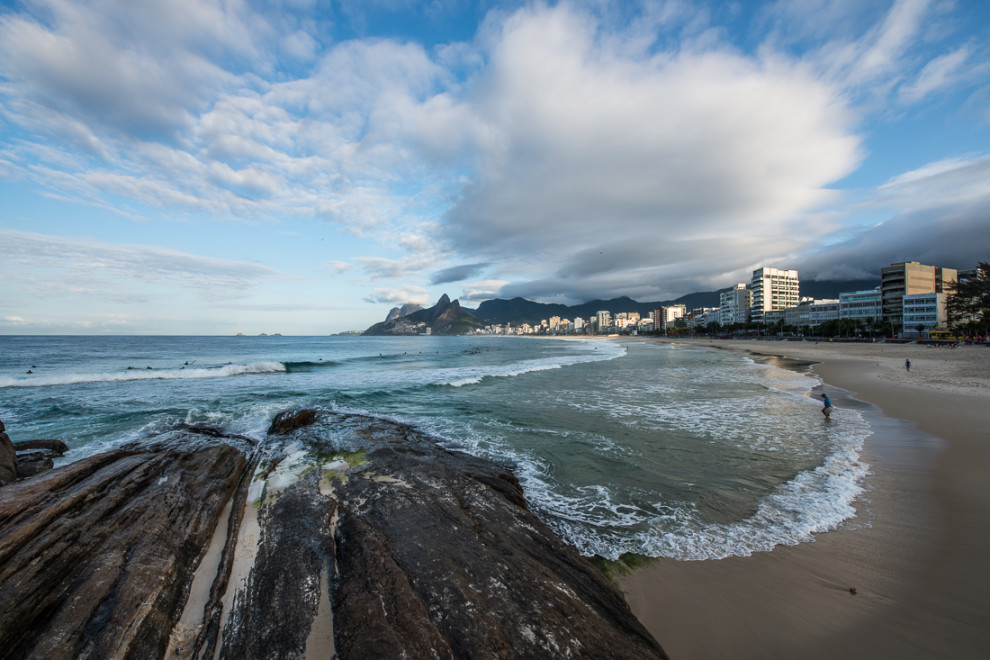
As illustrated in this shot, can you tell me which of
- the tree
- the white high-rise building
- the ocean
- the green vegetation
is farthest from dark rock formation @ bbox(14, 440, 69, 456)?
the white high-rise building

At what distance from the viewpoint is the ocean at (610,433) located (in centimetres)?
657

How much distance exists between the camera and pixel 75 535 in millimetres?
4492

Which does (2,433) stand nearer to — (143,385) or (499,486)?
(499,486)

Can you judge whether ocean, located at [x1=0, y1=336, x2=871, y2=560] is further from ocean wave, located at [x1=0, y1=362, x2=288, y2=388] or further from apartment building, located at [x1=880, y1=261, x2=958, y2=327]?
apartment building, located at [x1=880, y1=261, x2=958, y2=327]

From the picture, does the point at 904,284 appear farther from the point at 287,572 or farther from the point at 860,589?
the point at 287,572

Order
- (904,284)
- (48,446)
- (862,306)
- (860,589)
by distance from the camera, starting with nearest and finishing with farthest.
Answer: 1. (860,589)
2. (48,446)
3. (904,284)
4. (862,306)

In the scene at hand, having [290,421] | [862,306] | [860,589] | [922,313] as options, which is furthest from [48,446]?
[862,306]

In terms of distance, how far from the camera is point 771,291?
448 ft

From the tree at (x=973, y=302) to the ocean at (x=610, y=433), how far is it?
7491 cm

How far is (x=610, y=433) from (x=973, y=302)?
10330 centimetres

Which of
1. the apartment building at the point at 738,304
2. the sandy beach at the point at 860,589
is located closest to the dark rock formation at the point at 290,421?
the sandy beach at the point at 860,589

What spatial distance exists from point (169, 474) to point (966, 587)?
12571mm

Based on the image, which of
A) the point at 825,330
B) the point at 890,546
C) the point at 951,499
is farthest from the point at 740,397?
the point at 825,330

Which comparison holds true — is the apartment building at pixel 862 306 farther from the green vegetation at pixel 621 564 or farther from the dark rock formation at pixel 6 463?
the dark rock formation at pixel 6 463
